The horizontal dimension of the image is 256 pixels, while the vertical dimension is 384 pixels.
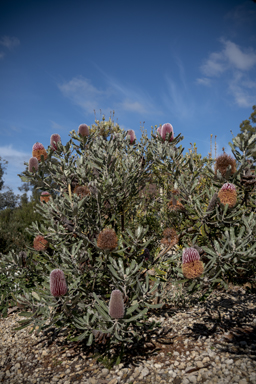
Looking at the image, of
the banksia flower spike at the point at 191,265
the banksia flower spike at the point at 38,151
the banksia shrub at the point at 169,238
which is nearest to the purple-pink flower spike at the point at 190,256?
the banksia flower spike at the point at 191,265

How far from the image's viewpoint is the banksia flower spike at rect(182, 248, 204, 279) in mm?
2303

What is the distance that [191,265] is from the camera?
232 centimetres

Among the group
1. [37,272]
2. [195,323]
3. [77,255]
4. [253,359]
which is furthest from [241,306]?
→ [37,272]

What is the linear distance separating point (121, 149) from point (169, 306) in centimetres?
244

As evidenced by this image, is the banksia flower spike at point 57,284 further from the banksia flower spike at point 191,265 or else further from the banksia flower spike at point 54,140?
the banksia flower spike at point 54,140

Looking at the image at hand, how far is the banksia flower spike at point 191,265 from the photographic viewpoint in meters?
2.30

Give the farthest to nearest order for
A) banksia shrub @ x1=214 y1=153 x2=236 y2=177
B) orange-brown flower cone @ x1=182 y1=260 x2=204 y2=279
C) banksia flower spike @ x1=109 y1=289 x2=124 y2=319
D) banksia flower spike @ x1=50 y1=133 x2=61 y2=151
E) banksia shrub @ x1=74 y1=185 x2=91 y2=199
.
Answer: banksia flower spike @ x1=50 y1=133 x2=61 y2=151
banksia shrub @ x1=74 y1=185 x2=91 y2=199
banksia shrub @ x1=214 y1=153 x2=236 y2=177
orange-brown flower cone @ x1=182 y1=260 x2=204 y2=279
banksia flower spike @ x1=109 y1=289 x2=124 y2=319

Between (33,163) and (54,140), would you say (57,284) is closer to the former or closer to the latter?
(33,163)

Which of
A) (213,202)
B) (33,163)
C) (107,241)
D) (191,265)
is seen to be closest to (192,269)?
(191,265)

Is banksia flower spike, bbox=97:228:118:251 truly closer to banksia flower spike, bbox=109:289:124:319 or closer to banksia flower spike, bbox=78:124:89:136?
banksia flower spike, bbox=109:289:124:319

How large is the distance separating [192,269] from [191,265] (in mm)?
34

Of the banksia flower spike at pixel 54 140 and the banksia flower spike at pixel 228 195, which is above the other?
the banksia flower spike at pixel 54 140

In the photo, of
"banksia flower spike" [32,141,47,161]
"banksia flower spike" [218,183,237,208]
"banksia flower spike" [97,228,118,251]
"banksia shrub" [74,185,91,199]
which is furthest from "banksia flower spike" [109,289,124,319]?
"banksia flower spike" [32,141,47,161]

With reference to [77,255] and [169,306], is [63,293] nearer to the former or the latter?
[77,255]
